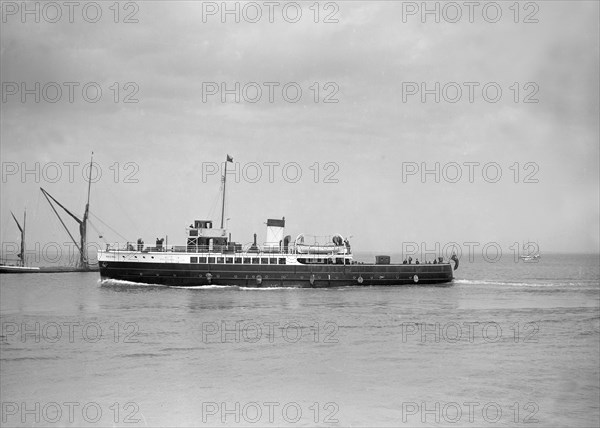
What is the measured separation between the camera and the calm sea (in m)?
20.2

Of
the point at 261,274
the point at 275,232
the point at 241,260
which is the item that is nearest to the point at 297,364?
the point at 261,274

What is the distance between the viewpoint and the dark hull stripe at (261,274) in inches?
2586

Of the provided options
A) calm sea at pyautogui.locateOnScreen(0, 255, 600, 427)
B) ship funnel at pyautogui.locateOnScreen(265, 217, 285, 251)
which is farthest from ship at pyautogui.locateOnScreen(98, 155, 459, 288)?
calm sea at pyautogui.locateOnScreen(0, 255, 600, 427)

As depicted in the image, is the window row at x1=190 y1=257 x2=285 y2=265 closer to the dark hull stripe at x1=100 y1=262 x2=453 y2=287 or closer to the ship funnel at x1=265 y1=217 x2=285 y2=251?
the dark hull stripe at x1=100 y1=262 x2=453 y2=287

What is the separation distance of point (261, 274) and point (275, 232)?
597cm

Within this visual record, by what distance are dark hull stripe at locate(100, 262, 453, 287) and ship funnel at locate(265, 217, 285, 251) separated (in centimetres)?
359

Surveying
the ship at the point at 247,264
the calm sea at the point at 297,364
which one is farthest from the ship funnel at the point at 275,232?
the calm sea at the point at 297,364

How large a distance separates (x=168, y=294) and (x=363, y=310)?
20094mm

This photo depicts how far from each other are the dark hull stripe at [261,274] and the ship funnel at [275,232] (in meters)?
3.59

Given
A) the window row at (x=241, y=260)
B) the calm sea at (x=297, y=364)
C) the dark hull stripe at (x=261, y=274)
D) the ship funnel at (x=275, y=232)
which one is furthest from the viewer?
the ship funnel at (x=275, y=232)

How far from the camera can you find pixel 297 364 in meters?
27.4

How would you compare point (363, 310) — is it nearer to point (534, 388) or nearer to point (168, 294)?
point (168, 294)

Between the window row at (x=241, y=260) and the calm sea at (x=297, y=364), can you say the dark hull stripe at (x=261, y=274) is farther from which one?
the calm sea at (x=297, y=364)

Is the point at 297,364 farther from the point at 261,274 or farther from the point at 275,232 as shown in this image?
the point at 275,232
